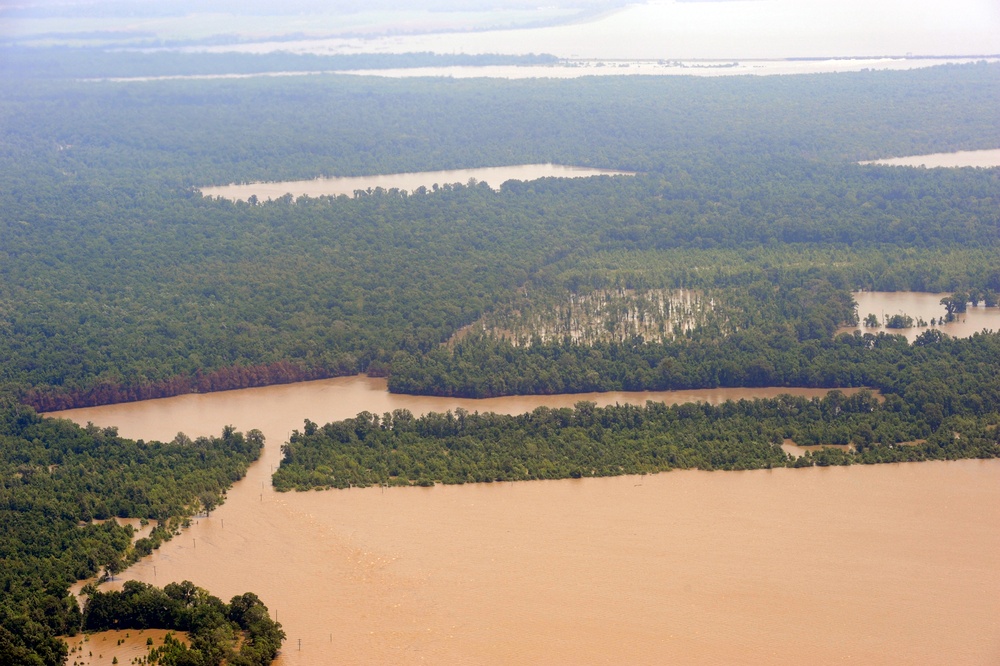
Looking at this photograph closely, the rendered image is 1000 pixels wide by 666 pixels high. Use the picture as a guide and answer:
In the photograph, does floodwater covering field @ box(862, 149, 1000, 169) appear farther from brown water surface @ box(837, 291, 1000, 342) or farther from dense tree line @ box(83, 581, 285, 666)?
dense tree line @ box(83, 581, 285, 666)

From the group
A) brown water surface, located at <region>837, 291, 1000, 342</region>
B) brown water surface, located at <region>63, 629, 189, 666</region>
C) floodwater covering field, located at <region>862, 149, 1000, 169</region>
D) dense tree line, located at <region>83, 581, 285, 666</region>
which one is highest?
floodwater covering field, located at <region>862, 149, 1000, 169</region>

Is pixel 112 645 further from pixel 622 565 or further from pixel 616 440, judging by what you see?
pixel 616 440

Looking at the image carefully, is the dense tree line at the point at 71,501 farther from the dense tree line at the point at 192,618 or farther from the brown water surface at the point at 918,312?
the brown water surface at the point at 918,312

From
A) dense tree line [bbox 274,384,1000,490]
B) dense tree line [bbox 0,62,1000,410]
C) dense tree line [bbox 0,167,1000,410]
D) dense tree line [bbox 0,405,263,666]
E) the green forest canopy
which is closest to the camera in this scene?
dense tree line [bbox 0,405,263,666]

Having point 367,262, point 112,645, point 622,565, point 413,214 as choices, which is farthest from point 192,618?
point 413,214

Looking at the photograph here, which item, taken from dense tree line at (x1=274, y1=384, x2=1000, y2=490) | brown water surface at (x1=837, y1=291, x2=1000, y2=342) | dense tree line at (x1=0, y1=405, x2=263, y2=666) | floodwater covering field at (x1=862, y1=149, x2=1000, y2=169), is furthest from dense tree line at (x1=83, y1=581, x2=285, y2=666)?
floodwater covering field at (x1=862, y1=149, x2=1000, y2=169)

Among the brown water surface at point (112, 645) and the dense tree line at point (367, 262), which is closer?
the brown water surface at point (112, 645)

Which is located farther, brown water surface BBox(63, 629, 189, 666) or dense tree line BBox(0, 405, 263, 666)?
dense tree line BBox(0, 405, 263, 666)

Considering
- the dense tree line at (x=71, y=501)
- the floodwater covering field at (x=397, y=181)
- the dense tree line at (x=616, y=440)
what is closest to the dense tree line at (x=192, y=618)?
the dense tree line at (x=71, y=501)
